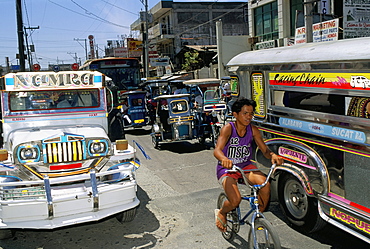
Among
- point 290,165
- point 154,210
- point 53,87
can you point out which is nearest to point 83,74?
point 53,87

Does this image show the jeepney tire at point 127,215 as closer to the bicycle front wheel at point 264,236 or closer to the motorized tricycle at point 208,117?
the bicycle front wheel at point 264,236

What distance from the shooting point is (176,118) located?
1157cm

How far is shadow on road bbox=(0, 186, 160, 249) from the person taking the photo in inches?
206

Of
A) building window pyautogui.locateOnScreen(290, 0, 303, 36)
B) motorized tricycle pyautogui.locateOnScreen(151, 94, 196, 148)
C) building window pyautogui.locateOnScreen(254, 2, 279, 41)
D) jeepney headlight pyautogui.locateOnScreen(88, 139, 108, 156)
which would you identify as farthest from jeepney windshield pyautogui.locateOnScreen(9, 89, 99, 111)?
building window pyautogui.locateOnScreen(254, 2, 279, 41)

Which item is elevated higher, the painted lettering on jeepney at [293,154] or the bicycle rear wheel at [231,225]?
the painted lettering on jeepney at [293,154]

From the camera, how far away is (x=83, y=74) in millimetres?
6855

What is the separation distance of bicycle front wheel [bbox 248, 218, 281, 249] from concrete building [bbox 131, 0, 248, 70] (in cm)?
3605

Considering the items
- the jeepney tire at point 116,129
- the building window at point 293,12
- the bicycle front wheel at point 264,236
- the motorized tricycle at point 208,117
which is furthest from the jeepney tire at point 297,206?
the building window at point 293,12

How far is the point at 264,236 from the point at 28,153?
130 inches

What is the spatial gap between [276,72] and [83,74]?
345cm

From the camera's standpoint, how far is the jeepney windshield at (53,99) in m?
6.54

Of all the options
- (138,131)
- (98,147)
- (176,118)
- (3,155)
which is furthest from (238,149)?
(138,131)

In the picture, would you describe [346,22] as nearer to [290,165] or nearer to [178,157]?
[178,157]

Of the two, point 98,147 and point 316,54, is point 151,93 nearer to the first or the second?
point 98,147
